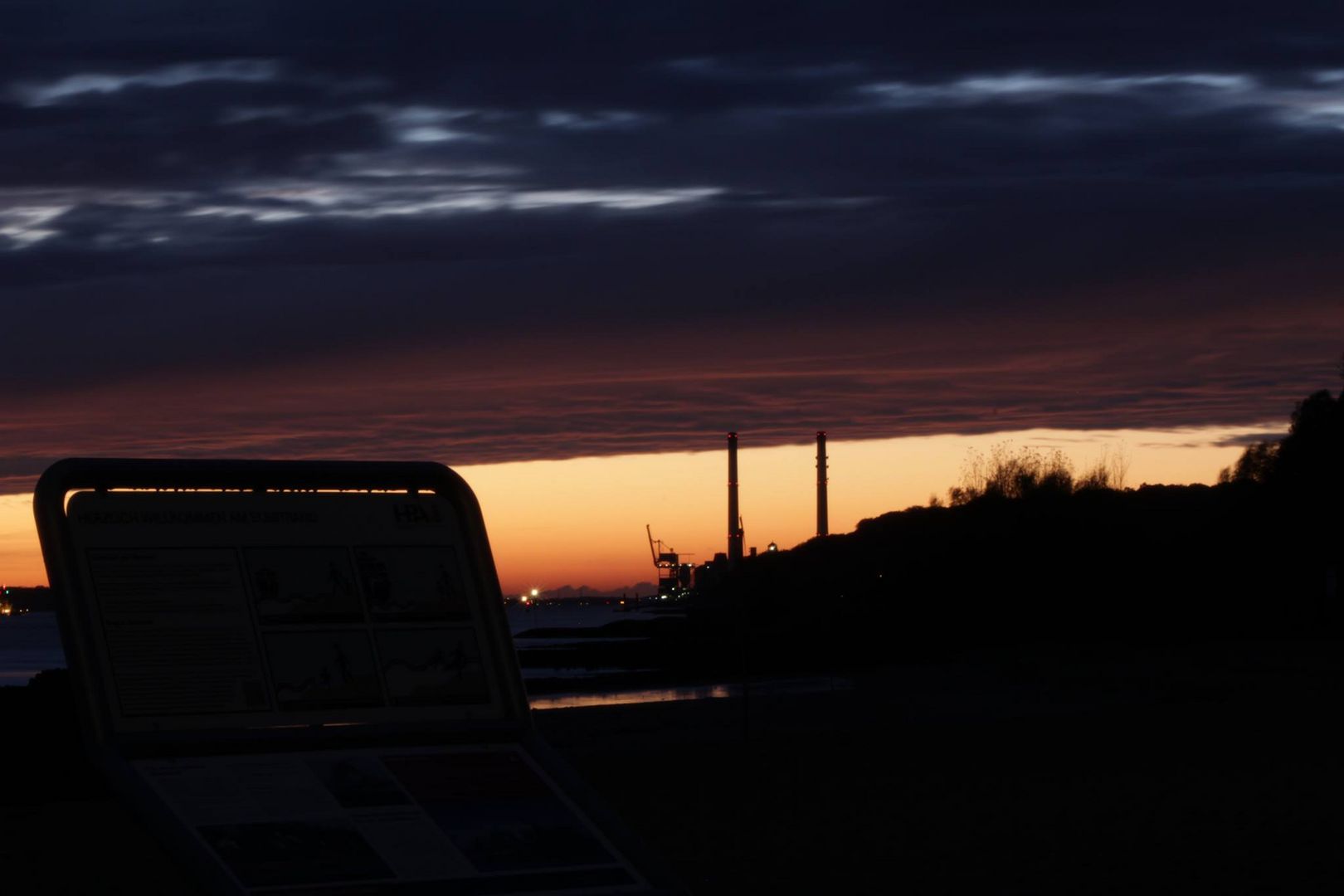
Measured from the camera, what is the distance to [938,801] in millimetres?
12766

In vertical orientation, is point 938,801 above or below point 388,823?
below

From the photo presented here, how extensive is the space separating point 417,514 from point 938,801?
8.83m

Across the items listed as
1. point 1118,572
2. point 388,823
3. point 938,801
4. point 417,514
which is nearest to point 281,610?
point 417,514

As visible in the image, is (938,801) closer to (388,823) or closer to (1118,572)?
(388,823)

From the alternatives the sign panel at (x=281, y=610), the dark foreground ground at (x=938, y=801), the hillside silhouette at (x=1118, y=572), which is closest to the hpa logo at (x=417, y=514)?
the sign panel at (x=281, y=610)

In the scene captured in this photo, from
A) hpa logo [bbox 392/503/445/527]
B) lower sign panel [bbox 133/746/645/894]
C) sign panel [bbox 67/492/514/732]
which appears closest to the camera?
lower sign panel [bbox 133/746/645/894]

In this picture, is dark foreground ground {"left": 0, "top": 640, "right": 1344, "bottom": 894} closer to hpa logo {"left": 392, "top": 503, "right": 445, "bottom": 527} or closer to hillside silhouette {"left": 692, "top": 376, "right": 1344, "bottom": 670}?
hpa logo {"left": 392, "top": 503, "right": 445, "bottom": 527}

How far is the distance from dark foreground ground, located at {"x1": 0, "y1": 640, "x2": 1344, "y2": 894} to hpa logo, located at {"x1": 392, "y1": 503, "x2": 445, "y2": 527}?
1137 mm

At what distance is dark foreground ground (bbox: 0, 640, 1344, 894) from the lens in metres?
9.60

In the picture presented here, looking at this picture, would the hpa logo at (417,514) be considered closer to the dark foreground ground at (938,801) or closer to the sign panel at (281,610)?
the sign panel at (281,610)

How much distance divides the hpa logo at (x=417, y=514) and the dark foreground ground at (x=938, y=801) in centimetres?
114

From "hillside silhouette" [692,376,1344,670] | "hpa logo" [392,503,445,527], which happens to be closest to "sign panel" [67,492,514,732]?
"hpa logo" [392,503,445,527]

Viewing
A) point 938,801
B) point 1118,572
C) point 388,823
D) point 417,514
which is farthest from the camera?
point 1118,572

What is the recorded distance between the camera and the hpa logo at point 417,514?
4.77m
